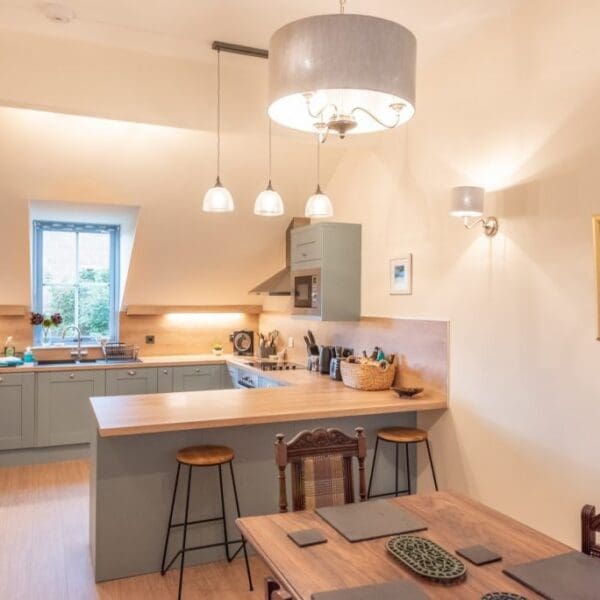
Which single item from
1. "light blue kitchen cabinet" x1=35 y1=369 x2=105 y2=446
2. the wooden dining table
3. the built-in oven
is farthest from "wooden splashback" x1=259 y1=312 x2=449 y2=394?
"light blue kitchen cabinet" x1=35 y1=369 x2=105 y2=446

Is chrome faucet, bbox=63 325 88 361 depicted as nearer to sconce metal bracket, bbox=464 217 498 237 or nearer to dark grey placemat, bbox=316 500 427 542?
sconce metal bracket, bbox=464 217 498 237

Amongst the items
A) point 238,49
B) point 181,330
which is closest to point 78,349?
point 181,330

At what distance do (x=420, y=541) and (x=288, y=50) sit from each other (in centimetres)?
147

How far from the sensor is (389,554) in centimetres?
161

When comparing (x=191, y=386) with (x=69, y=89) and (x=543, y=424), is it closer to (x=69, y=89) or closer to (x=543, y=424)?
(x=69, y=89)

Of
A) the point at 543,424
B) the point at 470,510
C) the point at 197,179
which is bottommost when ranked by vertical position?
the point at 470,510

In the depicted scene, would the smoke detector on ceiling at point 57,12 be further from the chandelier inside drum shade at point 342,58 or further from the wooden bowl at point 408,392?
the wooden bowl at point 408,392

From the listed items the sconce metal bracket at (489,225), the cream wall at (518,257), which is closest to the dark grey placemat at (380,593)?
the cream wall at (518,257)

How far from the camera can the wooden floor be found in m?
2.74

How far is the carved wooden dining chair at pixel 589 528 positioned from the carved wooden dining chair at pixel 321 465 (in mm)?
815

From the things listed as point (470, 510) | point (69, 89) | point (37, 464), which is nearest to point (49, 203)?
point (69, 89)

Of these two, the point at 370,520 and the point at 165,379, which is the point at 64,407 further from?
the point at 370,520

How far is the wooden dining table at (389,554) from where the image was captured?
1.44 meters

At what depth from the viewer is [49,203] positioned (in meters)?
4.78
